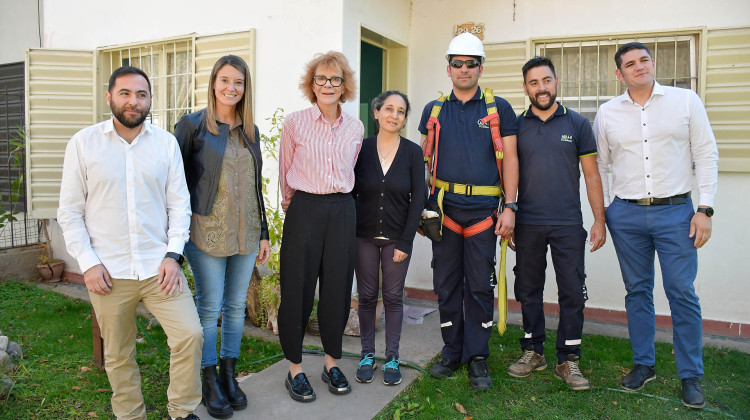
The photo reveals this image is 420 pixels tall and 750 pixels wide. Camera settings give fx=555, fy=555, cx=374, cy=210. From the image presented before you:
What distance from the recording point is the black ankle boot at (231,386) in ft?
10.8

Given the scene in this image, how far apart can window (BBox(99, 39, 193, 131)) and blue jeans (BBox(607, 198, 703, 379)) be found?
14.7 ft

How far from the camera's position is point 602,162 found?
3.88 meters

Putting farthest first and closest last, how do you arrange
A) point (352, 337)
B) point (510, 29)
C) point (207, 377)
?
1. point (510, 29)
2. point (352, 337)
3. point (207, 377)

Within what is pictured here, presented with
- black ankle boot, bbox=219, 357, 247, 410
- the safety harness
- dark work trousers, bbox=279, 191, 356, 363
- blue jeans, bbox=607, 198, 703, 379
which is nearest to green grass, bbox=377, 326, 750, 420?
blue jeans, bbox=607, 198, 703, 379

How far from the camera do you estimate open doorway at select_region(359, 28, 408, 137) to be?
5602 mm

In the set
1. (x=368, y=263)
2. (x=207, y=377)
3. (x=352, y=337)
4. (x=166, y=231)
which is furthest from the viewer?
(x=352, y=337)

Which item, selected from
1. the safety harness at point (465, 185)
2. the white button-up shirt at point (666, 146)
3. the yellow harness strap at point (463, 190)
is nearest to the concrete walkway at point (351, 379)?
the safety harness at point (465, 185)

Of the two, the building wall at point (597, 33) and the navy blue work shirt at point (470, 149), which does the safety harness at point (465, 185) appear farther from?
the building wall at point (597, 33)

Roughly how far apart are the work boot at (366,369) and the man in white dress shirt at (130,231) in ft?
3.67

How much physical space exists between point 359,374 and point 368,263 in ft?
2.44

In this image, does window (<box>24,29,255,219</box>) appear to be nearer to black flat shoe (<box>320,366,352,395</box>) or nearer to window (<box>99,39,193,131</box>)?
window (<box>99,39,193,131</box>)

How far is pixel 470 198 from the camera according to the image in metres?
3.67

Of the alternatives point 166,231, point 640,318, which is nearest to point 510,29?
point 640,318

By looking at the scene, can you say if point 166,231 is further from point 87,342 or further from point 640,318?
point 640,318
